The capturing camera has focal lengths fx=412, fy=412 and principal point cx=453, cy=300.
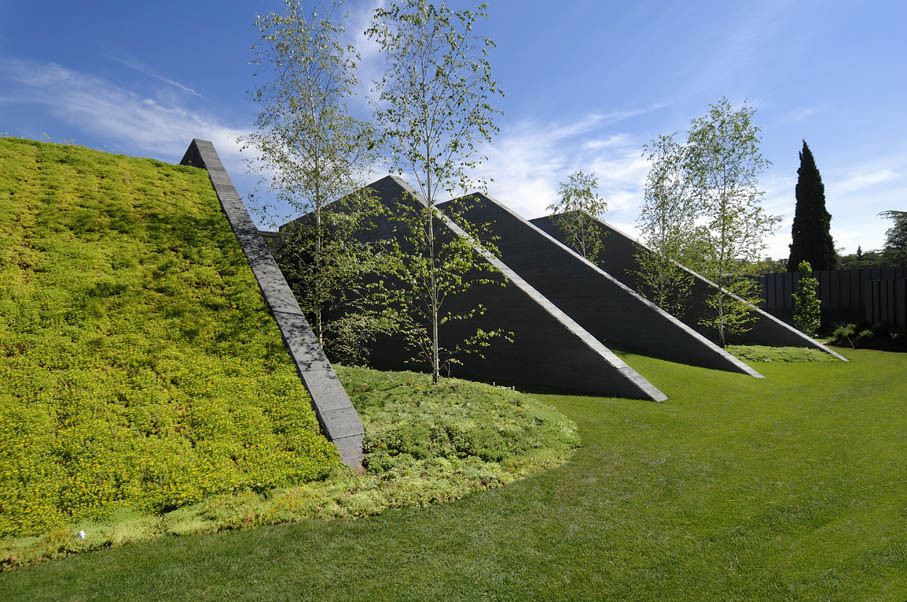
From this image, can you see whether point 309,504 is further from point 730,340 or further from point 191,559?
point 730,340

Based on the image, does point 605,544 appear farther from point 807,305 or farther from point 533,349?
point 807,305

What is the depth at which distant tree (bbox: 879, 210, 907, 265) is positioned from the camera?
3457cm

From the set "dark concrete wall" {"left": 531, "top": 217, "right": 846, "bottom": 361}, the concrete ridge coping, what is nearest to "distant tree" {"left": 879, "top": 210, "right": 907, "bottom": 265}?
"dark concrete wall" {"left": 531, "top": 217, "right": 846, "bottom": 361}

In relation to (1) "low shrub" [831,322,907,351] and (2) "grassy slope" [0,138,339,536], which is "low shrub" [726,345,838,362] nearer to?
(1) "low shrub" [831,322,907,351]

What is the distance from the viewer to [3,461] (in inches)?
167

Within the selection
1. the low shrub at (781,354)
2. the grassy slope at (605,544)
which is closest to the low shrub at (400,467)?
the grassy slope at (605,544)

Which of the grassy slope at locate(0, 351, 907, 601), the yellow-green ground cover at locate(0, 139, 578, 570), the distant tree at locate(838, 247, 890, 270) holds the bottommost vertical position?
the grassy slope at locate(0, 351, 907, 601)

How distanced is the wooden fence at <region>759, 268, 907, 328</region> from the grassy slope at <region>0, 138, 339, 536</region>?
21416mm

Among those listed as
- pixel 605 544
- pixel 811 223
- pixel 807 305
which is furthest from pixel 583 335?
pixel 811 223

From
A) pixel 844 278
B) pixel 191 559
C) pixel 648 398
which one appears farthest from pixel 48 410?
pixel 844 278

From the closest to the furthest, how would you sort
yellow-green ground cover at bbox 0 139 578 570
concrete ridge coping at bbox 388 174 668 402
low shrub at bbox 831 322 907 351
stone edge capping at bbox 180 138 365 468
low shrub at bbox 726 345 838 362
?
yellow-green ground cover at bbox 0 139 578 570 → stone edge capping at bbox 180 138 365 468 → concrete ridge coping at bbox 388 174 668 402 → low shrub at bbox 726 345 838 362 → low shrub at bbox 831 322 907 351

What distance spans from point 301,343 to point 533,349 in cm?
573

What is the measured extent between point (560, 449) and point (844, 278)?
71.1ft

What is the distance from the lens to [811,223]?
1077 inches
